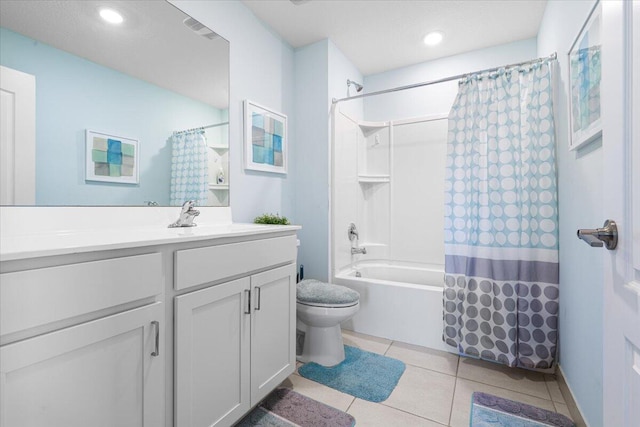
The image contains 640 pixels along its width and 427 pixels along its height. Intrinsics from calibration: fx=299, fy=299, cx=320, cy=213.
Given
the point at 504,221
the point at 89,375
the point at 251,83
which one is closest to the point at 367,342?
the point at 504,221

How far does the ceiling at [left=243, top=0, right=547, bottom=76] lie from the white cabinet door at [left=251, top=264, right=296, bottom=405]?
182cm

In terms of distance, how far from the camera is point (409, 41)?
8.34ft

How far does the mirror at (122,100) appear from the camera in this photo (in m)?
1.15

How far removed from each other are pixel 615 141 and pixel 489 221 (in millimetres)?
1329

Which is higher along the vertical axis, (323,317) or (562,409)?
(323,317)

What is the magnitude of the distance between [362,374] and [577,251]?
4.35ft

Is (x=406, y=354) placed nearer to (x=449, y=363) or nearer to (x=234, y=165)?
(x=449, y=363)

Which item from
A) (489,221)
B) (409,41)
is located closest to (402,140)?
(409,41)

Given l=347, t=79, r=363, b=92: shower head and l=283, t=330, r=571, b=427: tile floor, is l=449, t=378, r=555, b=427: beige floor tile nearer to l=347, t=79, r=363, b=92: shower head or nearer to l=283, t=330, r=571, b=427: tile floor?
l=283, t=330, r=571, b=427: tile floor

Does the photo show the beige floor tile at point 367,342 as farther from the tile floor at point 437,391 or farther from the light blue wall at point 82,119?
the light blue wall at point 82,119

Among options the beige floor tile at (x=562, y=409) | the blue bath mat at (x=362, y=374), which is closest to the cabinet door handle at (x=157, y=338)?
the blue bath mat at (x=362, y=374)

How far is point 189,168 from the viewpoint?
1679mm

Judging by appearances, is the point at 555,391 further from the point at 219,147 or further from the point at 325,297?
the point at 219,147

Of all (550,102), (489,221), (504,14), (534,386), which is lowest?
(534,386)
